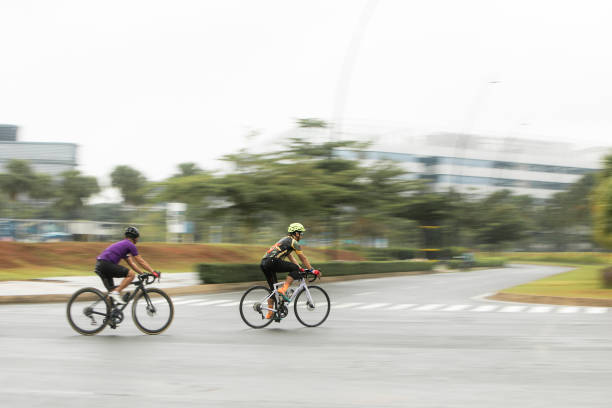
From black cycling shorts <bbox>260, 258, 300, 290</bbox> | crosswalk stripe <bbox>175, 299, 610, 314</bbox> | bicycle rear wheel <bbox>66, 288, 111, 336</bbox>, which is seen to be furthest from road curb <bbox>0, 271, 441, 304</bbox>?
black cycling shorts <bbox>260, 258, 300, 290</bbox>

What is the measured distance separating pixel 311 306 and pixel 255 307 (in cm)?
103

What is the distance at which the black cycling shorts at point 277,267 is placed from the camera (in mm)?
11492

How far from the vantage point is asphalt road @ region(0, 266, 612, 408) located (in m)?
6.16

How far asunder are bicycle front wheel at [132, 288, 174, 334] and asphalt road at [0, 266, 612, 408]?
214 mm

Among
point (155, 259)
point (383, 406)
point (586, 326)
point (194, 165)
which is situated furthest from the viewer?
point (194, 165)

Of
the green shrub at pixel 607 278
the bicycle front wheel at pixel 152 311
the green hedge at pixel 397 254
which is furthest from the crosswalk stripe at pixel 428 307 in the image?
the green hedge at pixel 397 254

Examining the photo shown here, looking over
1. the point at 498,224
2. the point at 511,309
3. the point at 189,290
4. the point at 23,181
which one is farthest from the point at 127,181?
the point at 511,309

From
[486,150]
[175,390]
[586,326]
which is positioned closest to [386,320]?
[586,326]

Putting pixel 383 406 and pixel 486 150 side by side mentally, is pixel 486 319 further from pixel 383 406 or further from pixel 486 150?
pixel 486 150

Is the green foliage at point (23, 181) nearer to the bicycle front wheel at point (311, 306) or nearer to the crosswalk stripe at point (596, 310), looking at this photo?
the crosswalk stripe at point (596, 310)

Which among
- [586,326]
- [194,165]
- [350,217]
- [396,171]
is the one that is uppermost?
[194,165]

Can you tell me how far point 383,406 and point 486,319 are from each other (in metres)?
8.60

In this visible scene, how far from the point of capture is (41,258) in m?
36.9

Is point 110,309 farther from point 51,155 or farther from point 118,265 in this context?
point 51,155
